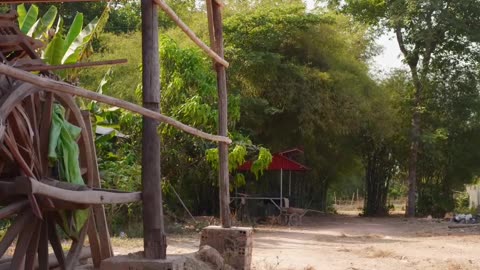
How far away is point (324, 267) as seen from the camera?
1052 cm

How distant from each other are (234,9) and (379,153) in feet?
27.9

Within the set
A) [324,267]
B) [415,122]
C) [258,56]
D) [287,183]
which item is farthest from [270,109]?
[324,267]

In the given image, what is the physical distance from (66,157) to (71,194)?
3.22 ft

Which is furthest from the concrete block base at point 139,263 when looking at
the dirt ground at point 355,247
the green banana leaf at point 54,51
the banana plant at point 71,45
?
the dirt ground at point 355,247

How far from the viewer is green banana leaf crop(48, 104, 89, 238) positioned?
6.11 meters

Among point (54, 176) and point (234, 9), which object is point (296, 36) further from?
point (54, 176)

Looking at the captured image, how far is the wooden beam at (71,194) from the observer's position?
201 inches

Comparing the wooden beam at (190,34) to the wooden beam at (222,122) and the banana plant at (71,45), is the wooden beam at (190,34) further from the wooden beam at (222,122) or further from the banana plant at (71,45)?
the banana plant at (71,45)

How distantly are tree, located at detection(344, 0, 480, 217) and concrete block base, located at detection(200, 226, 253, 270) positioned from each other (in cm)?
1960

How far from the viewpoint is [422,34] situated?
26297 mm

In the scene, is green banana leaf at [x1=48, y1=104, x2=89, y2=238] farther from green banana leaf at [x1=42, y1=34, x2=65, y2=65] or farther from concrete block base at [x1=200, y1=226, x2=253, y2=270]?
green banana leaf at [x1=42, y1=34, x2=65, y2=65]

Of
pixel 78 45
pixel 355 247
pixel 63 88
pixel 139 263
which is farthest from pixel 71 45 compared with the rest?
pixel 63 88

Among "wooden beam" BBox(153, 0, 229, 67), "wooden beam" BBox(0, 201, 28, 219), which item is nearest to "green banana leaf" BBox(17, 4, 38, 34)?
"wooden beam" BBox(153, 0, 229, 67)

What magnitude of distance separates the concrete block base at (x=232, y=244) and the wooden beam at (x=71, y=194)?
2.24 m
